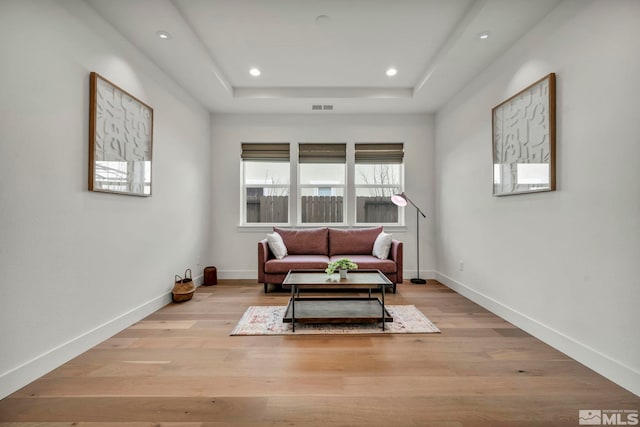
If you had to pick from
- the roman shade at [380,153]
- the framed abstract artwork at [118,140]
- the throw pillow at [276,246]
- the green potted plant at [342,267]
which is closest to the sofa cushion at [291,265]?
the throw pillow at [276,246]

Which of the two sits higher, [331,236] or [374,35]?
[374,35]

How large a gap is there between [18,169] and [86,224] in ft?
1.97

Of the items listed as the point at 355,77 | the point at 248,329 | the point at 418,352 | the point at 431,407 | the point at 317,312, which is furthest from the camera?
the point at 355,77

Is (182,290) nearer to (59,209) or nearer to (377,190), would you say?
(59,209)

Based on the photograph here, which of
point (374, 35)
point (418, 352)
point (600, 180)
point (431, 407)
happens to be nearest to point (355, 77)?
point (374, 35)

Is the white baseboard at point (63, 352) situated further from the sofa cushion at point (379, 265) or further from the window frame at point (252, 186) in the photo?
the sofa cushion at point (379, 265)

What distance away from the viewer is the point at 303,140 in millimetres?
4656

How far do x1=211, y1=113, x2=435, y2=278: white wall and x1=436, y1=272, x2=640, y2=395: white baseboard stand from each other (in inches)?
67.3

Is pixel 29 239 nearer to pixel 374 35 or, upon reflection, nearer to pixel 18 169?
pixel 18 169

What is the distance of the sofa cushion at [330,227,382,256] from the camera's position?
4.31 m

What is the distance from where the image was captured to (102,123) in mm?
2293

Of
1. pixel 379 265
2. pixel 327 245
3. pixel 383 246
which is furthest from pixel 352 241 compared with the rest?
pixel 379 265
